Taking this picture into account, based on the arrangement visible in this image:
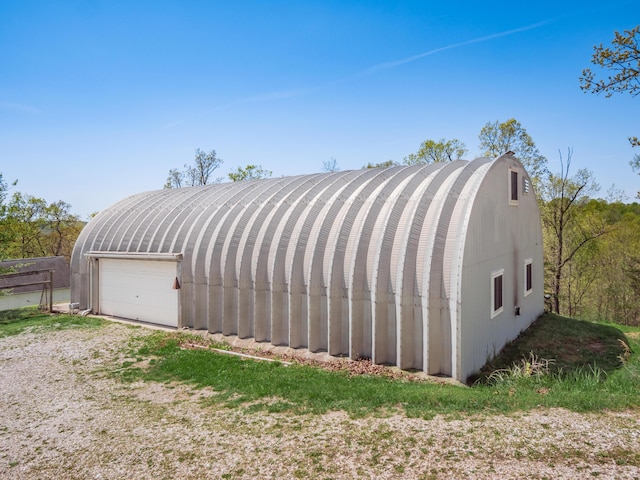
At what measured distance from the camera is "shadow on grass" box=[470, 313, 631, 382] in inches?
408

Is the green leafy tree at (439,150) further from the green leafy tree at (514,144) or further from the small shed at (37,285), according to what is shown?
the small shed at (37,285)

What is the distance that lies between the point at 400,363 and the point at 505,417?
3.38 meters

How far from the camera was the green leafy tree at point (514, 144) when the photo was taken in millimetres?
24062

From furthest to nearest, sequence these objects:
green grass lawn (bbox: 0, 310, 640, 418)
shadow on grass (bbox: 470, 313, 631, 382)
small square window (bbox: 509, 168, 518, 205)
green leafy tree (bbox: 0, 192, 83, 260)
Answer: green leafy tree (bbox: 0, 192, 83, 260) < small square window (bbox: 509, 168, 518, 205) < shadow on grass (bbox: 470, 313, 631, 382) < green grass lawn (bbox: 0, 310, 640, 418)

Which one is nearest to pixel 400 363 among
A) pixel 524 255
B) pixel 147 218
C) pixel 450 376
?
pixel 450 376

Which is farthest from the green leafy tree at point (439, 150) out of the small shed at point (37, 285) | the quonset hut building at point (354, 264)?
the small shed at point (37, 285)

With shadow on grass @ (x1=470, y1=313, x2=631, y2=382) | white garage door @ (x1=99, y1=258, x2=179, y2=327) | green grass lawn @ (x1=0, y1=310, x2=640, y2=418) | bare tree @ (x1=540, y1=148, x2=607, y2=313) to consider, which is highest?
A: bare tree @ (x1=540, y1=148, x2=607, y2=313)

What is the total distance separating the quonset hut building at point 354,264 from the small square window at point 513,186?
100mm

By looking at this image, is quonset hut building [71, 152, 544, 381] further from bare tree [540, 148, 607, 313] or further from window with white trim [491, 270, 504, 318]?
bare tree [540, 148, 607, 313]

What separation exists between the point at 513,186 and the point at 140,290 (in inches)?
575

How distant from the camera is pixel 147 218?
55.6ft

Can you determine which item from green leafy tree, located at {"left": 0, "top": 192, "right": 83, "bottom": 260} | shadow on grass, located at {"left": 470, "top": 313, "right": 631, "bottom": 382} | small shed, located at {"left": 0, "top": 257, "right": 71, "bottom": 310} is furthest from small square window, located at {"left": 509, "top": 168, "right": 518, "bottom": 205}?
green leafy tree, located at {"left": 0, "top": 192, "right": 83, "bottom": 260}

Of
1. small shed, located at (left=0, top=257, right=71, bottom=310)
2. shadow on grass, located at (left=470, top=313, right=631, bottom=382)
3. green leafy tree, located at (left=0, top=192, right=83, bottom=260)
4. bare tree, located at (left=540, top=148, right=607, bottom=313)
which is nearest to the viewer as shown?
shadow on grass, located at (left=470, top=313, right=631, bottom=382)

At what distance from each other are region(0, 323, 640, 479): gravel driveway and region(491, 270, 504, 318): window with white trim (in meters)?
4.67
